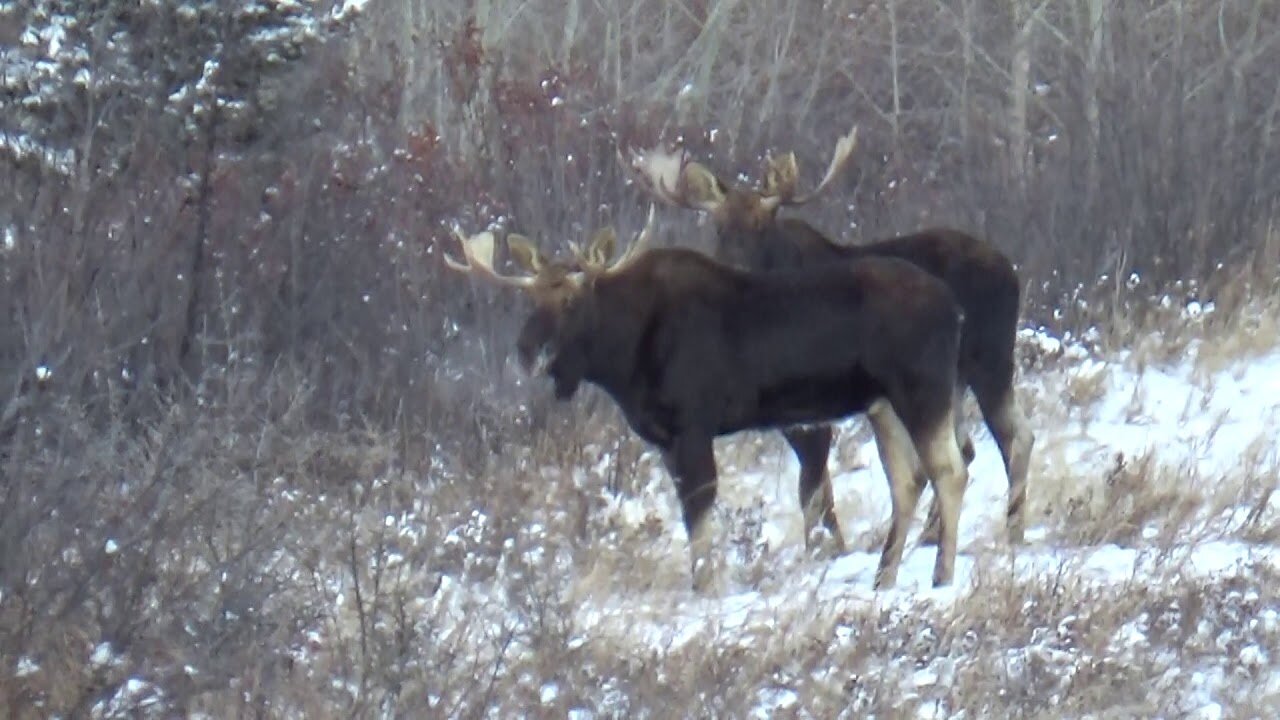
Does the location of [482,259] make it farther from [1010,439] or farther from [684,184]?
[1010,439]

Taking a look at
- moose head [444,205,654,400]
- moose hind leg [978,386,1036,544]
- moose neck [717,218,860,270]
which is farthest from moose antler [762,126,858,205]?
moose head [444,205,654,400]

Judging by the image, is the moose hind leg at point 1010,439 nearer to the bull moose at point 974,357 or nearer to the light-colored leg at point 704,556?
the bull moose at point 974,357

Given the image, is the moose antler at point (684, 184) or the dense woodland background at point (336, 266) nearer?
the dense woodland background at point (336, 266)

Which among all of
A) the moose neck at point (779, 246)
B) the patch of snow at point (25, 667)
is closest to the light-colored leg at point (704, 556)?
the moose neck at point (779, 246)

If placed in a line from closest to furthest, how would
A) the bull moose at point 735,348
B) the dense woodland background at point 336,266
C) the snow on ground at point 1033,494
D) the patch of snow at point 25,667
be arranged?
the patch of snow at point 25,667 → the dense woodland background at point 336,266 → the snow on ground at point 1033,494 → the bull moose at point 735,348

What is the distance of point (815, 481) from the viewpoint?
1001 cm

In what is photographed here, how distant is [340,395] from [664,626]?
4.61 meters

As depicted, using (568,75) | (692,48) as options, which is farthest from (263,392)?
(692,48)

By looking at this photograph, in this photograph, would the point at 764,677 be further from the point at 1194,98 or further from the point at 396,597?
the point at 1194,98

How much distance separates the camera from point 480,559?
29.1 ft

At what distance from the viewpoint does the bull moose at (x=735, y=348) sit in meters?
8.97

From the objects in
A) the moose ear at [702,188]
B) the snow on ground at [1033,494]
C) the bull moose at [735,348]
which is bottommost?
the snow on ground at [1033,494]

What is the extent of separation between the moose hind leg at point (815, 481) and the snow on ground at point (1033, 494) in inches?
5.9

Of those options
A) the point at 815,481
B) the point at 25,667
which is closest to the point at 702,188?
the point at 815,481
